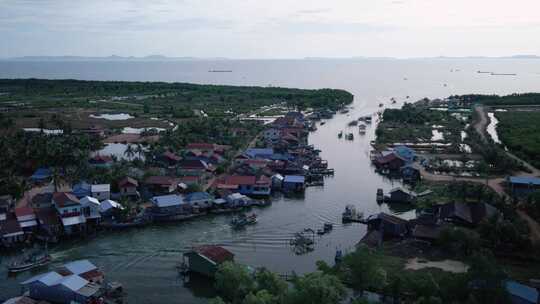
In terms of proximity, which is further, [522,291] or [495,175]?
[495,175]

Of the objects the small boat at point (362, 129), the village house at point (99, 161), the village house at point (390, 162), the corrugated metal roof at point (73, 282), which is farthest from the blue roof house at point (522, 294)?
the small boat at point (362, 129)

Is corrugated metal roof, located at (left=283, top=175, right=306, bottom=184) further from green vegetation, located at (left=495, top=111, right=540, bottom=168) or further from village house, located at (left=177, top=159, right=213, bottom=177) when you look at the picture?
green vegetation, located at (left=495, top=111, right=540, bottom=168)

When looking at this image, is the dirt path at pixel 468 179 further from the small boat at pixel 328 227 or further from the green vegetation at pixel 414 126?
the small boat at pixel 328 227

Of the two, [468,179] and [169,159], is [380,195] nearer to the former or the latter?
[468,179]

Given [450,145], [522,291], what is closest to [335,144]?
[450,145]

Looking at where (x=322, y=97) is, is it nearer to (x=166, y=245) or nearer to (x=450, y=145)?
(x=450, y=145)
